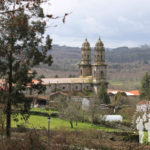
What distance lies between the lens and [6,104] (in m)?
15.9

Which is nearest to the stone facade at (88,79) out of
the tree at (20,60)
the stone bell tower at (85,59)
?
the stone bell tower at (85,59)

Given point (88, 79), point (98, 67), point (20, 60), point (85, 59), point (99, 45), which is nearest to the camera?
point (20, 60)

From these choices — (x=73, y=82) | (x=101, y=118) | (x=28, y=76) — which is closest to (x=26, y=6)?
(x=28, y=76)

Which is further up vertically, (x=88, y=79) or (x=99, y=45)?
(x=99, y=45)

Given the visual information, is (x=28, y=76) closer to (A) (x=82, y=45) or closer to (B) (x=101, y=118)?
(B) (x=101, y=118)

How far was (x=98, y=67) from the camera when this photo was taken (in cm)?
6228

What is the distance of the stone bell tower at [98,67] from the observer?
61.8m

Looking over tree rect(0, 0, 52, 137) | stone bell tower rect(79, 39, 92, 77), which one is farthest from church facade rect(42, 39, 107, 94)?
tree rect(0, 0, 52, 137)

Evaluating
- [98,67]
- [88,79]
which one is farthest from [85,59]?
[88,79]

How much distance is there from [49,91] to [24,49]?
137 ft

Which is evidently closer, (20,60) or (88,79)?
(20,60)

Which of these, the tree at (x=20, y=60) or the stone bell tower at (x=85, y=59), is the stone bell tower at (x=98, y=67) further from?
the tree at (x=20, y=60)

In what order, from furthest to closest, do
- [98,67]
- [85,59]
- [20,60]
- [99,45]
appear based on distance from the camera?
[85,59], [98,67], [99,45], [20,60]

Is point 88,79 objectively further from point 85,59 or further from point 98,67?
point 85,59
